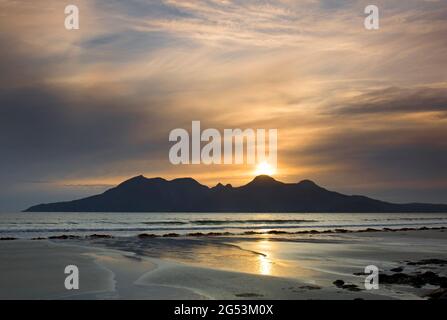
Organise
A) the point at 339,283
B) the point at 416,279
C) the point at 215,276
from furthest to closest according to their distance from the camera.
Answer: the point at 215,276, the point at 416,279, the point at 339,283

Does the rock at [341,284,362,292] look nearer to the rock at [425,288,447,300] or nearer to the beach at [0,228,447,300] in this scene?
the beach at [0,228,447,300]

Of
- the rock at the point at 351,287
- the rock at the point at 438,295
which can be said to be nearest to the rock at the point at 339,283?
the rock at the point at 351,287

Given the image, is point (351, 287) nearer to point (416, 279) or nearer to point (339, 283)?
point (339, 283)

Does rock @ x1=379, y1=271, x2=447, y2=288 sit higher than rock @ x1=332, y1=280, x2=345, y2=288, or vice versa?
rock @ x1=332, y1=280, x2=345, y2=288

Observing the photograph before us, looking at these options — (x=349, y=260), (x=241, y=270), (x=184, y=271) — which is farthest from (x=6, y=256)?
(x=349, y=260)

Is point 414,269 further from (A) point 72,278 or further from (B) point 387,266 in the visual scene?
(A) point 72,278

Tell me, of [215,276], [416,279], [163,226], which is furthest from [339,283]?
[163,226]

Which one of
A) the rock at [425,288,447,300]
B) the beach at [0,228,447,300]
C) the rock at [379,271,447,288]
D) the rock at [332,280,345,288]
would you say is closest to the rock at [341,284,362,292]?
the beach at [0,228,447,300]

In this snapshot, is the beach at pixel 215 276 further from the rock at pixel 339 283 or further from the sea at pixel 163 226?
the sea at pixel 163 226

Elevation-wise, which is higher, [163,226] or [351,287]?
[351,287]

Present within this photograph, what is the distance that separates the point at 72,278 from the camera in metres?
17.8

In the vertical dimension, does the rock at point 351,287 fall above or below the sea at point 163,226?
above
